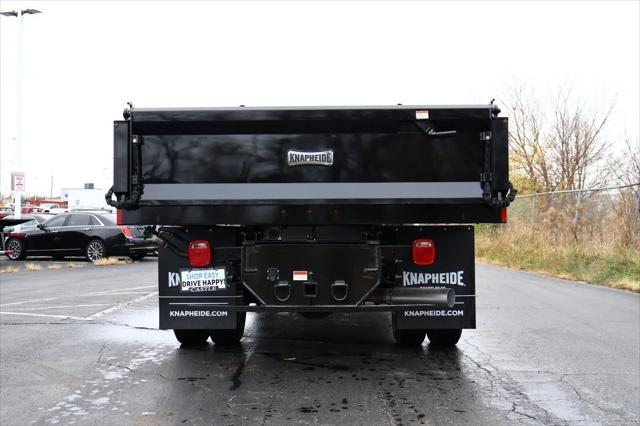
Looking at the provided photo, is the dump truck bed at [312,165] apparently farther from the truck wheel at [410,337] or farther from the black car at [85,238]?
the black car at [85,238]

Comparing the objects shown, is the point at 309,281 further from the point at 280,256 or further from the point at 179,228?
the point at 179,228

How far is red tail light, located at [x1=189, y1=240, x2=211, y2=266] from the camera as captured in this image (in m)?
5.73

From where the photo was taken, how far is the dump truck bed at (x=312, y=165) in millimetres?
5363

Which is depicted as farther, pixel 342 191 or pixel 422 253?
pixel 422 253

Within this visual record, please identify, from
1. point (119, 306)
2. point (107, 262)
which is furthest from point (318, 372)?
point (107, 262)

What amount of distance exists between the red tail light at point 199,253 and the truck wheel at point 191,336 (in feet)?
4.27

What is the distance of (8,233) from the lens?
2128 centimetres

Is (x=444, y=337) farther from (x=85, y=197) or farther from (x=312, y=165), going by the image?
(x=85, y=197)

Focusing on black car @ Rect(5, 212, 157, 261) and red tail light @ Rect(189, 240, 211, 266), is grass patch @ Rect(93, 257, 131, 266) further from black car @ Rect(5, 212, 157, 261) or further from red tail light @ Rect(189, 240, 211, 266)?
red tail light @ Rect(189, 240, 211, 266)

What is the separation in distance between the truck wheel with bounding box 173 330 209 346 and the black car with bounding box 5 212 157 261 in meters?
13.0

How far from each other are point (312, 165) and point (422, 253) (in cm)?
122

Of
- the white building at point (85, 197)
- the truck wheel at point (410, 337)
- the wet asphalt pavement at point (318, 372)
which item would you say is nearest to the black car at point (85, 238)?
the wet asphalt pavement at point (318, 372)

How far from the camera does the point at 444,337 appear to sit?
268 inches

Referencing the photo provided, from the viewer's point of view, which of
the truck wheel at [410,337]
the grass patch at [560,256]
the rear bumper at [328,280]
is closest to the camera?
the rear bumper at [328,280]
